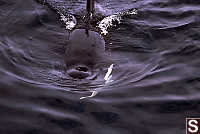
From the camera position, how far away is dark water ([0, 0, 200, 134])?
14.6 ft

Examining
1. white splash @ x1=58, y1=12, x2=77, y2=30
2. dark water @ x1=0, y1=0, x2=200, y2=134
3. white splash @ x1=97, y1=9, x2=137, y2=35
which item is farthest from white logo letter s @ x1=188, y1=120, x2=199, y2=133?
white splash @ x1=58, y1=12, x2=77, y2=30

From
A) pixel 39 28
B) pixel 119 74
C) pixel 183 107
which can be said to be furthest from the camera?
pixel 39 28

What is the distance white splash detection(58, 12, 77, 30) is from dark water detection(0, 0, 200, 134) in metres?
0.12

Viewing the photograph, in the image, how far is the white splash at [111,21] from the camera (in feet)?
24.2

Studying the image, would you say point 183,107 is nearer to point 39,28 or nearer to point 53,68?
point 53,68

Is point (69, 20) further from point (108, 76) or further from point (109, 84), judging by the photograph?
point (109, 84)

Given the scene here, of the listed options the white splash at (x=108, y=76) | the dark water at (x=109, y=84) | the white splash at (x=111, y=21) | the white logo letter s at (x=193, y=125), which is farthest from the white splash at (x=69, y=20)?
the white logo letter s at (x=193, y=125)

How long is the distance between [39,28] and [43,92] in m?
2.60

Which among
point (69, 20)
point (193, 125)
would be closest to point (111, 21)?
point (69, 20)

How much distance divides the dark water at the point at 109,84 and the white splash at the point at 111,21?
15 cm

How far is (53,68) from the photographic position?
5.71 metres

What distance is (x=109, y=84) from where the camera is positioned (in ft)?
17.4

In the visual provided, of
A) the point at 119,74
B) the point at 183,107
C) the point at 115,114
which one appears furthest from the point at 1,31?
the point at 183,107

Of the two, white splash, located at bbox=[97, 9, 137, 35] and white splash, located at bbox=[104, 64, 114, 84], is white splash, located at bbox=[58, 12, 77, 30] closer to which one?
white splash, located at bbox=[97, 9, 137, 35]
